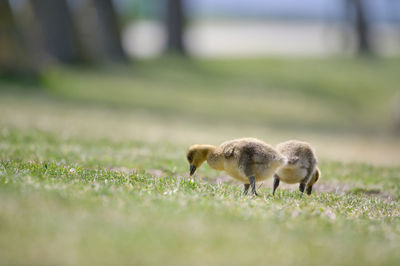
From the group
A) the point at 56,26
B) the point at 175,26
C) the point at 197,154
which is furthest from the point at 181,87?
the point at 197,154

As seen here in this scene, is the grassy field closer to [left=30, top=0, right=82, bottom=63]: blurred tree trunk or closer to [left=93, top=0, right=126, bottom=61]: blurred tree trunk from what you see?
[left=30, top=0, right=82, bottom=63]: blurred tree trunk

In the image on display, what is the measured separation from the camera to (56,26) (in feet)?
103

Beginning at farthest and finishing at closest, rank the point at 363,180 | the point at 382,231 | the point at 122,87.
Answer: the point at 122,87 → the point at 363,180 → the point at 382,231

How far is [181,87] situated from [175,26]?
14483 mm

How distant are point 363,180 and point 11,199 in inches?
267

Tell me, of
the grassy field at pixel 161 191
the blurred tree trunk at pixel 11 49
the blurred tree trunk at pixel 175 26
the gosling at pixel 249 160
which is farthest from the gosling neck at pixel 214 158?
the blurred tree trunk at pixel 175 26

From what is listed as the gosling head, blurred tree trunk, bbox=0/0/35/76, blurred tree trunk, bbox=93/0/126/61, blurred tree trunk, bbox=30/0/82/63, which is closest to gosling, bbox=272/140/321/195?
the gosling head

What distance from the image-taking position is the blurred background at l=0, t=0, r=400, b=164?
1922cm

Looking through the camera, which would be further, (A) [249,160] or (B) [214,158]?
(B) [214,158]

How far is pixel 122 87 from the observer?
2823cm

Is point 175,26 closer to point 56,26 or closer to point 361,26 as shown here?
point 361,26

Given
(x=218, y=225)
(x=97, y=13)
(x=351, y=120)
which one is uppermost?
(x=97, y=13)

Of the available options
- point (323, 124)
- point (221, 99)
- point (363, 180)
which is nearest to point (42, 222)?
point (363, 180)

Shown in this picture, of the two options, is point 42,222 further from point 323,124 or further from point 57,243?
point 323,124
